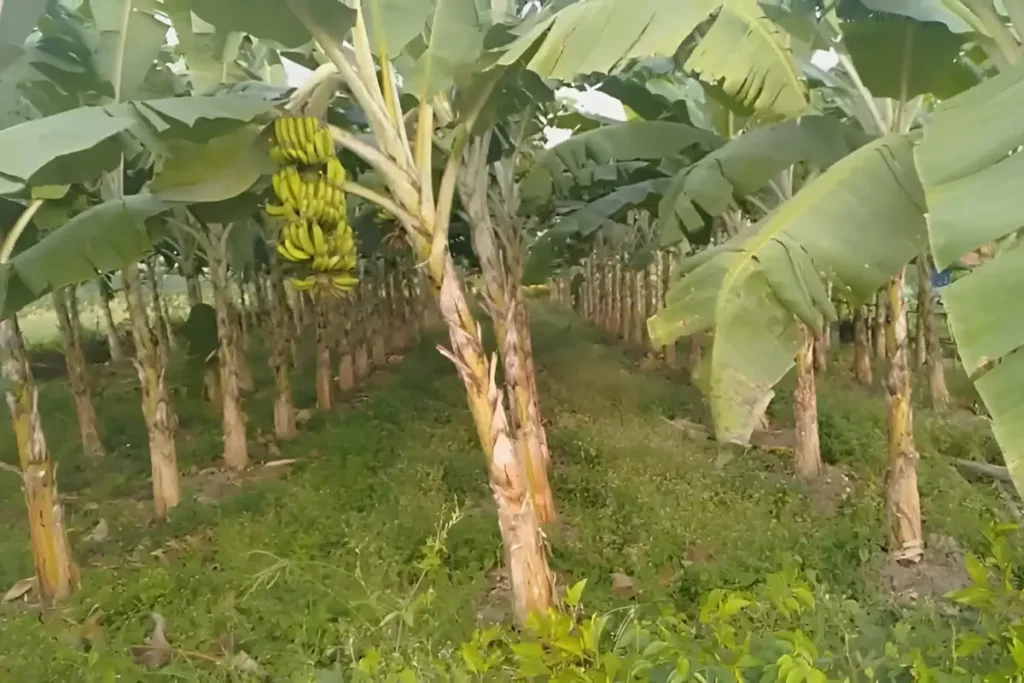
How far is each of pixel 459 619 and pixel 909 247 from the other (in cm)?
196

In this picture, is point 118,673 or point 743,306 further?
point 118,673

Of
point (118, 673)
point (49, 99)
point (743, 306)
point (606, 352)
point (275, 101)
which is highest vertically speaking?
point (49, 99)

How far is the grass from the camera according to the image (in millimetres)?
2770

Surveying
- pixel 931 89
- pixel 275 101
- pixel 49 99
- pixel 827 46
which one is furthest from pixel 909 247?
pixel 49 99

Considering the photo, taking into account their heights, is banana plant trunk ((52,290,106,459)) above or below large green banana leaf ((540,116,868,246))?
below

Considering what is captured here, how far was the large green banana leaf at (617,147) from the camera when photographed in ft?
11.0

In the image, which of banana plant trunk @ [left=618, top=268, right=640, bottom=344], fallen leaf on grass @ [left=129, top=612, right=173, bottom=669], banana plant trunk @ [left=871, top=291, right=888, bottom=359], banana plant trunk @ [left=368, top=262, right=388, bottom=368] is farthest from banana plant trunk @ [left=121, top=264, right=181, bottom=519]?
banana plant trunk @ [left=618, top=268, right=640, bottom=344]

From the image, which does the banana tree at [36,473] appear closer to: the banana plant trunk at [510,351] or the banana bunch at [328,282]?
the banana bunch at [328,282]

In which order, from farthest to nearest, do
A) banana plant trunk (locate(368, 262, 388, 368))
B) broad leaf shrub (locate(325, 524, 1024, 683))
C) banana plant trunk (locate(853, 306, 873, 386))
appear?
1. banana plant trunk (locate(368, 262, 388, 368))
2. banana plant trunk (locate(853, 306, 873, 386))
3. broad leaf shrub (locate(325, 524, 1024, 683))

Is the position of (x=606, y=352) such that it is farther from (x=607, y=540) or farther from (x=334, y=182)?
(x=334, y=182)

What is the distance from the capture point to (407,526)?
375 centimetres

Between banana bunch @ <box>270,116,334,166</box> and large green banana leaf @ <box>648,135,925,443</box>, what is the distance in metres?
1.10

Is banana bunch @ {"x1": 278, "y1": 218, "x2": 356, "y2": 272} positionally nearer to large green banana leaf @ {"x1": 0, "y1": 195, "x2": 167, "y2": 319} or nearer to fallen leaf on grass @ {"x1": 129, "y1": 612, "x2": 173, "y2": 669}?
large green banana leaf @ {"x1": 0, "y1": 195, "x2": 167, "y2": 319}

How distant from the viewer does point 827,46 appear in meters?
2.51
